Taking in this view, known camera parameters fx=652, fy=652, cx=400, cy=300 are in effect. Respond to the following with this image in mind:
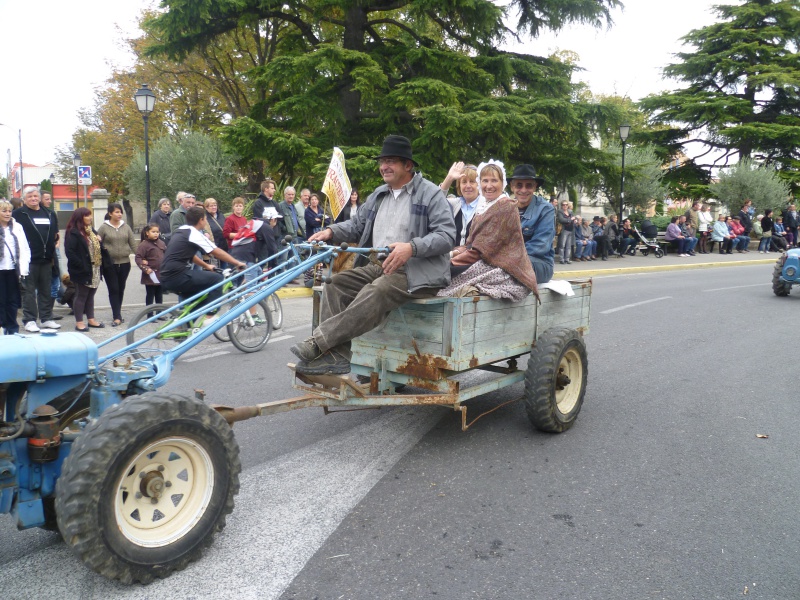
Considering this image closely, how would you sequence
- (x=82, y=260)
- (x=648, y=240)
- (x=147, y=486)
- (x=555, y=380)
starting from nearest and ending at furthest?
(x=147, y=486)
(x=555, y=380)
(x=82, y=260)
(x=648, y=240)

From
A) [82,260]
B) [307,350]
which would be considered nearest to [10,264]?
[82,260]

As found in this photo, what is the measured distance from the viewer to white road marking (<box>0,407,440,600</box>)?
3117 mm

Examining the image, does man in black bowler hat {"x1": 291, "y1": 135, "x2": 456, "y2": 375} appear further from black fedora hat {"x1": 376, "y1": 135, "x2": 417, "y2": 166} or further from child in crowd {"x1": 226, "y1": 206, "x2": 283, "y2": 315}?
child in crowd {"x1": 226, "y1": 206, "x2": 283, "y2": 315}

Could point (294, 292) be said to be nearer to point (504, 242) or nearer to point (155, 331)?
point (155, 331)

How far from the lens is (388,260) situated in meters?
4.45

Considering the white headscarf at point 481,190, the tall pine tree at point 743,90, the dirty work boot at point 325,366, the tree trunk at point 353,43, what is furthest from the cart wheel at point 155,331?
the tall pine tree at point 743,90

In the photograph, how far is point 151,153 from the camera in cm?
2566

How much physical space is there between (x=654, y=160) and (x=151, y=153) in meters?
26.8

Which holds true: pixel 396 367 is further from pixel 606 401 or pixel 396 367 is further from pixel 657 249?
pixel 657 249

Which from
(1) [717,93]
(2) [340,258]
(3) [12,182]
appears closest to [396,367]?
(2) [340,258]

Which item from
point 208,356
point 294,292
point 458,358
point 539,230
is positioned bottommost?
point 208,356

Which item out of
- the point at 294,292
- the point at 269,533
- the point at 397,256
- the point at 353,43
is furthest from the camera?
the point at 353,43

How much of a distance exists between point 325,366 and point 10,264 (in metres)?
6.44

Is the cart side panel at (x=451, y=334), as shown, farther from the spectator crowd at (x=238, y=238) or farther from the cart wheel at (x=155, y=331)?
the cart wheel at (x=155, y=331)
